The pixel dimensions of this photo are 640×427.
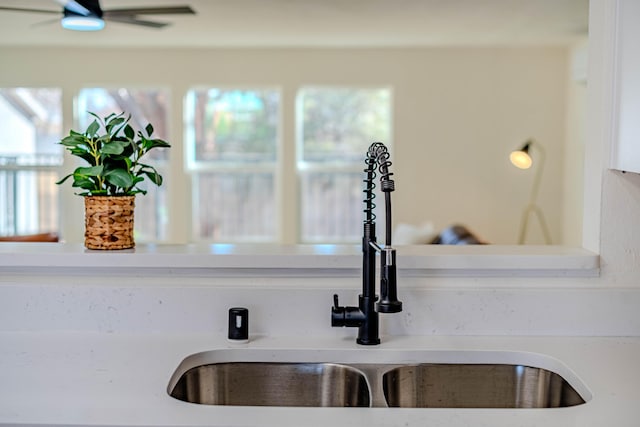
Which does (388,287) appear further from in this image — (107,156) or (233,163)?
(233,163)

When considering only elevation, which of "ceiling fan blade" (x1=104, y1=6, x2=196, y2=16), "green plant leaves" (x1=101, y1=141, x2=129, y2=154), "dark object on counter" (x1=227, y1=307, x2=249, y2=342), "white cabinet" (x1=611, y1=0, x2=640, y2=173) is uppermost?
"ceiling fan blade" (x1=104, y1=6, x2=196, y2=16)

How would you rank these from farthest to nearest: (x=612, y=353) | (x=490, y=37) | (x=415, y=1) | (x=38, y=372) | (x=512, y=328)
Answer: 1. (x=490, y=37)
2. (x=415, y=1)
3. (x=512, y=328)
4. (x=612, y=353)
5. (x=38, y=372)

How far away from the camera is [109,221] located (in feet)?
5.29

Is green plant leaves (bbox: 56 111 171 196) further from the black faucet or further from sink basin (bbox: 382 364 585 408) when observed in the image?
sink basin (bbox: 382 364 585 408)

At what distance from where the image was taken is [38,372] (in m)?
1.31

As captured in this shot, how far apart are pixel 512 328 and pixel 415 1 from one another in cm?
319

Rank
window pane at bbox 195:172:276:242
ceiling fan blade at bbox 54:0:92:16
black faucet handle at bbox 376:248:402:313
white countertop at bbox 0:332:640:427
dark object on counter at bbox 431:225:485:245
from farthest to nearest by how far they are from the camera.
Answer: window pane at bbox 195:172:276:242 → dark object on counter at bbox 431:225:485:245 → ceiling fan blade at bbox 54:0:92:16 → black faucet handle at bbox 376:248:402:313 → white countertop at bbox 0:332:640:427

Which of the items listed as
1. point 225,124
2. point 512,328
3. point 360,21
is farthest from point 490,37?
point 512,328

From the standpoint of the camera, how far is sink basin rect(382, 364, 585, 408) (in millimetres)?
1441

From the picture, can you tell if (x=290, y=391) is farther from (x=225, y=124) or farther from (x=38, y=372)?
(x=225, y=124)

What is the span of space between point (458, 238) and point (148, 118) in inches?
141

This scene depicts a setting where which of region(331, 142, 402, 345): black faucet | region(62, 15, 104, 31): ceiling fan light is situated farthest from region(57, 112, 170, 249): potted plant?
region(62, 15, 104, 31): ceiling fan light

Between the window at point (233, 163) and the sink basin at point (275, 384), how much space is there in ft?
16.6

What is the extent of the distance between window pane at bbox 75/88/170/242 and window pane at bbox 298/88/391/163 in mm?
1330
